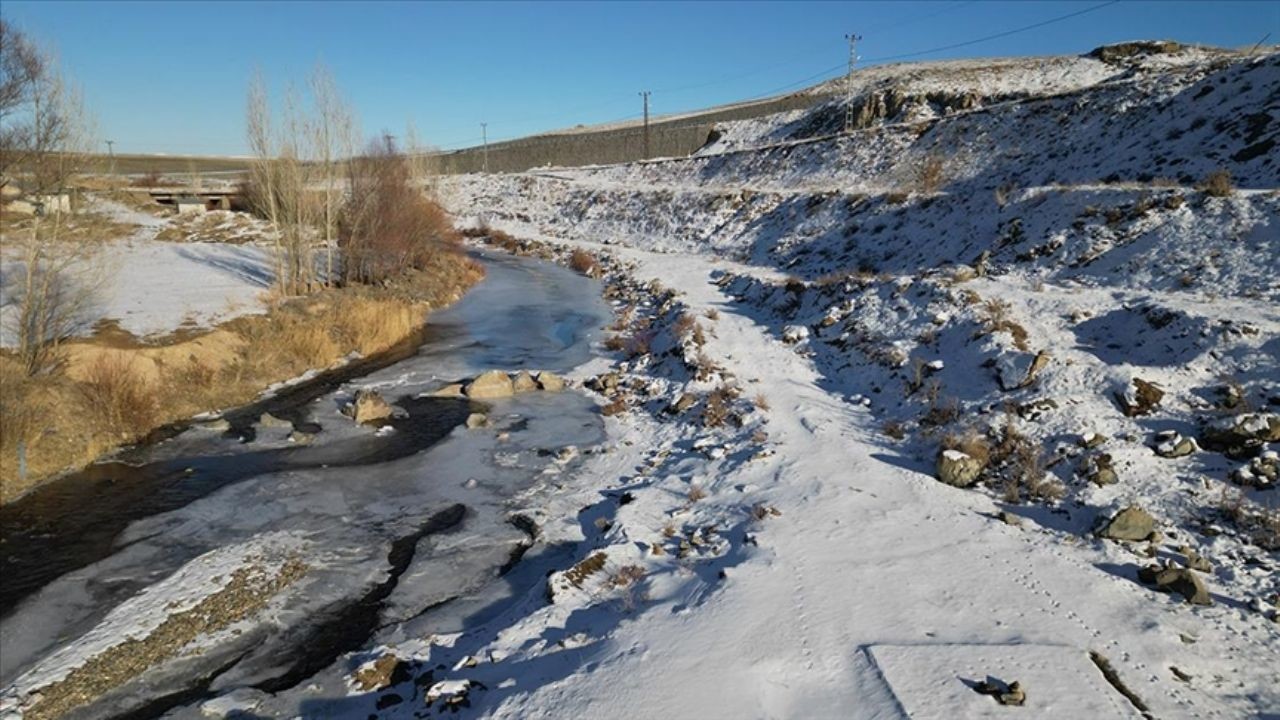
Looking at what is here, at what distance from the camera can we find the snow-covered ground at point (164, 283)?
56.6ft

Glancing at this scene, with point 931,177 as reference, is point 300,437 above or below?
below

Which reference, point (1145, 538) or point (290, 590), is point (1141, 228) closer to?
point (1145, 538)

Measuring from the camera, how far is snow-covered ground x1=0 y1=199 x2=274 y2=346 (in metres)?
17.3

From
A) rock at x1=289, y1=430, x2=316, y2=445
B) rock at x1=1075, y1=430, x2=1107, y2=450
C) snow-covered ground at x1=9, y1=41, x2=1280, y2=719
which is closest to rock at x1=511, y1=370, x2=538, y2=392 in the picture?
snow-covered ground at x1=9, y1=41, x2=1280, y2=719

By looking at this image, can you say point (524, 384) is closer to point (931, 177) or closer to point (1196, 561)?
point (1196, 561)

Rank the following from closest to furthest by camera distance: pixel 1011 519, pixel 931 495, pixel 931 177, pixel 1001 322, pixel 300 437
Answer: pixel 1011 519 → pixel 931 495 → pixel 1001 322 → pixel 300 437 → pixel 931 177

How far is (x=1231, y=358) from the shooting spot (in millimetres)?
9945

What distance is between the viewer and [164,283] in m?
22.9

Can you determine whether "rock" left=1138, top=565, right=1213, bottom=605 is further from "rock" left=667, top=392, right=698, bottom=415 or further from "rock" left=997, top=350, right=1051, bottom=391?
"rock" left=667, top=392, right=698, bottom=415

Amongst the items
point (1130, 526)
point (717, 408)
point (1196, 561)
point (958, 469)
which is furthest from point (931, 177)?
point (1196, 561)

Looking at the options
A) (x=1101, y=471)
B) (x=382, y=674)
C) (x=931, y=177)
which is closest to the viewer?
(x=382, y=674)

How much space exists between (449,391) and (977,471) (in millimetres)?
11279

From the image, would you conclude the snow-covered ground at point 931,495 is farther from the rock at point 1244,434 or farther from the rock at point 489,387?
the rock at point 489,387

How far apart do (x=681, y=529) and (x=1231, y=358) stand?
27.3 feet
